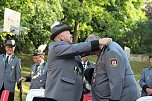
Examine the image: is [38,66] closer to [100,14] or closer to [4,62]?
[4,62]

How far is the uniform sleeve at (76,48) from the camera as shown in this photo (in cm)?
413

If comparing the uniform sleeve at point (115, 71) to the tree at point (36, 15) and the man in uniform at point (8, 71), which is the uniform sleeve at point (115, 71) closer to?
the man in uniform at point (8, 71)

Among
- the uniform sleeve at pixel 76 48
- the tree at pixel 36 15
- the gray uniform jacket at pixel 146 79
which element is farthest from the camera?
the tree at pixel 36 15

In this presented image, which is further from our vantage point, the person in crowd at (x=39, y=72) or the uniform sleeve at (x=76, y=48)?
the person in crowd at (x=39, y=72)

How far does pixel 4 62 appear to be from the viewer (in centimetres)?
812

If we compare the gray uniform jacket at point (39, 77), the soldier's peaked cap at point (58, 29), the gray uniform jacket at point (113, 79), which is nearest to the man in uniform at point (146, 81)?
the gray uniform jacket at point (39, 77)

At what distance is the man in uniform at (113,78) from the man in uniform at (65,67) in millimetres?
167

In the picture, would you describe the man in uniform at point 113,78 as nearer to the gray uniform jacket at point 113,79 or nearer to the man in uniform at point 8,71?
the gray uniform jacket at point 113,79

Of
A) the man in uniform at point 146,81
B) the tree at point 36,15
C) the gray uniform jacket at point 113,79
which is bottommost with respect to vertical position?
the man in uniform at point 146,81

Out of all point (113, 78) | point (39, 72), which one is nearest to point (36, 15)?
A: point (39, 72)

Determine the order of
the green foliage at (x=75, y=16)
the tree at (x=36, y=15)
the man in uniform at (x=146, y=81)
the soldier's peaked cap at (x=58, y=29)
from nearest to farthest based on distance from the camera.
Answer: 1. the soldier's peaked cap at (x=58, y=29)
2. the man in uniform at (x=146, y=81)
3. the tree at (x=36, y=15)
4. the green foliage at (x=75, y=16)

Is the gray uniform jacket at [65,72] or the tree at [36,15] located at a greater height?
the tree at [36,15]

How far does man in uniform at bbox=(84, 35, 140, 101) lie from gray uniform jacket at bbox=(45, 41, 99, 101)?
202mm

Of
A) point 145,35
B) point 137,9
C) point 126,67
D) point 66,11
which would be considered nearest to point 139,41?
point 145,35
